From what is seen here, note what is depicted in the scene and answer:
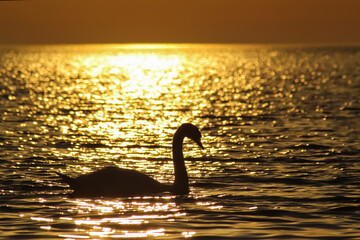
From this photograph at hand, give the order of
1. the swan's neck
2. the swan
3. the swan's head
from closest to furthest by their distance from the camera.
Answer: the swan < the swan's neck < the swan's head

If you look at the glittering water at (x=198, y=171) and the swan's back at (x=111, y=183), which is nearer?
the glittering water at (x=198, y=171)

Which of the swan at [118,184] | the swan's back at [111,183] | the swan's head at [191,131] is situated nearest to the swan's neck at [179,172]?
the swan at [118,184]

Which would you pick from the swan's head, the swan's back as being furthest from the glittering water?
the swan's head

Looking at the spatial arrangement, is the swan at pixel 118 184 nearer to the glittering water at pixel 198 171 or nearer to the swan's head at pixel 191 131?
the glittering water at pixel 198 171

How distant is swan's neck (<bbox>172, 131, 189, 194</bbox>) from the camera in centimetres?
1852

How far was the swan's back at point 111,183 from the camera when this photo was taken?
1784 centimetres

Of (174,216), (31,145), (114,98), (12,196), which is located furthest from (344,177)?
(114,98)

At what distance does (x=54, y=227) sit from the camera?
607 inches

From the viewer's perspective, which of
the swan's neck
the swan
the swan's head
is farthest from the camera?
the swan's head

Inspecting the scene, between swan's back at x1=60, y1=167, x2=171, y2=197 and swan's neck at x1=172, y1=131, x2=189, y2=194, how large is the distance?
0.56 m

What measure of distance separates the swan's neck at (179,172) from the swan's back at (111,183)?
0.56 m

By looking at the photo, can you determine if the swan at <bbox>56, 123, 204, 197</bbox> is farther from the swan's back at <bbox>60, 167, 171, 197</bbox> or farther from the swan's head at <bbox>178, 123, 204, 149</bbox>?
the swan's head at <bbox>178, 123, 204, 149</bbox>

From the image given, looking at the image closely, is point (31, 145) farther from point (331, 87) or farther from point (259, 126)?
point (331, 87)

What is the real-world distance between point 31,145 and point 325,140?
32.8 ft
